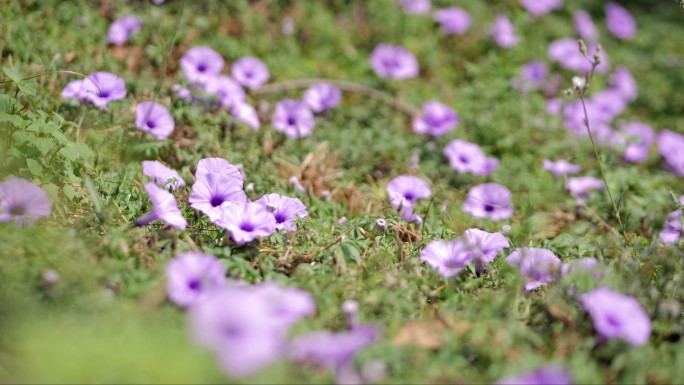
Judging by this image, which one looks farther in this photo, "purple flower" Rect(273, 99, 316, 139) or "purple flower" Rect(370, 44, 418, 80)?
"purple flower" Rect(370, 44, 418, 80)

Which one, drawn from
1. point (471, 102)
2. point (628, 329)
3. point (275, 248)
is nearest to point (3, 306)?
point (275, 248)

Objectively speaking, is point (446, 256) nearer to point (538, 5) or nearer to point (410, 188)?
point (410, 188)

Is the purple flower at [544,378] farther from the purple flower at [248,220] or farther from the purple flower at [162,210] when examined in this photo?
the purple flower at [162,210]

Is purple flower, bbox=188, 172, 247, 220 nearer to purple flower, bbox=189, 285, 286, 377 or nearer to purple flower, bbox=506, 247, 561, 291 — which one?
purple flower, bbox=189, 285, 286, 377

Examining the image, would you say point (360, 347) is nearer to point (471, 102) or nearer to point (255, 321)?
point (255, 321)

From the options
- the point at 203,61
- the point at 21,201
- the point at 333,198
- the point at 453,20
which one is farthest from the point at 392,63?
the point at 21,201

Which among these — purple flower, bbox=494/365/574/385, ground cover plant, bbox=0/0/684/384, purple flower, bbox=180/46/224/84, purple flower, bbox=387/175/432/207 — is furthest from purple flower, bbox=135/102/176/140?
purple flower, bbox=494/365/574/385
